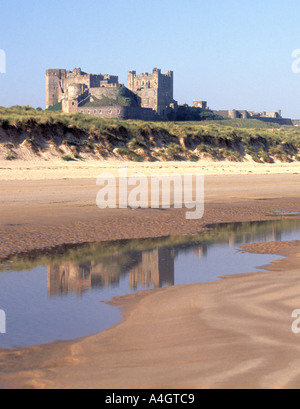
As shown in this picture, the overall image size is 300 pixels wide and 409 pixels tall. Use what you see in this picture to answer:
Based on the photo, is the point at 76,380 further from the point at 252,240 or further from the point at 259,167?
the point at 259,167

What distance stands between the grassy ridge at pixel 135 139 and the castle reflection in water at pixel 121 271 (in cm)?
1704

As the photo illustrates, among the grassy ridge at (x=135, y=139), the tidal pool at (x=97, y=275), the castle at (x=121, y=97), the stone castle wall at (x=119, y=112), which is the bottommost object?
the tidal pool at (x=97, y=275)

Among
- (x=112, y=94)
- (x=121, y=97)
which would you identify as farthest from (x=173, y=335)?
(x=112, y=94)

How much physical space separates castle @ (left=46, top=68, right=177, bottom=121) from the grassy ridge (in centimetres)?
3336

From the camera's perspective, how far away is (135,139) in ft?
100

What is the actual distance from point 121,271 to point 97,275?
0.40 meters

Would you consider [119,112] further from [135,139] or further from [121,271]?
[121,271]

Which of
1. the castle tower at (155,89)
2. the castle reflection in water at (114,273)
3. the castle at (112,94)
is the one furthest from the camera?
the castle tower at (155,89)

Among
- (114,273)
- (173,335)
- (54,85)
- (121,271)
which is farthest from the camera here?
(54,85)

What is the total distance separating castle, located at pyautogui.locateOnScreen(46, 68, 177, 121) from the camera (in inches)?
2823

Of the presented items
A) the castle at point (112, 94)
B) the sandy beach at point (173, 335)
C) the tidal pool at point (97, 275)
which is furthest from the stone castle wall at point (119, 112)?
the tidal pool at point (97, 275)

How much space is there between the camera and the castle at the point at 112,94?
2823 inches

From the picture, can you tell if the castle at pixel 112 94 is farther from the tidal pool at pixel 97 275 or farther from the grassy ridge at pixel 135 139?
the tidal pool at pixel 97 275

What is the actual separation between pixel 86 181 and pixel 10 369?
1609 centimetres
